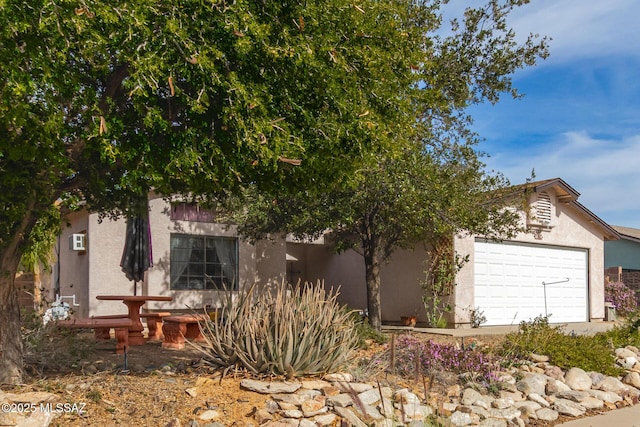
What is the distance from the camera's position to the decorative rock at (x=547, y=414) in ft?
29.3

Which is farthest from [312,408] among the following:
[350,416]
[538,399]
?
[538,399]

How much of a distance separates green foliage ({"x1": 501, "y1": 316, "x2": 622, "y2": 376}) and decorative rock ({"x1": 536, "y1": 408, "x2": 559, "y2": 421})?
69.1 inches

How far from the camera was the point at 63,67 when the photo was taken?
611cm

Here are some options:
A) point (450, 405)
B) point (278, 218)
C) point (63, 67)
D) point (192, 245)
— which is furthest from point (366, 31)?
point (192, 245)

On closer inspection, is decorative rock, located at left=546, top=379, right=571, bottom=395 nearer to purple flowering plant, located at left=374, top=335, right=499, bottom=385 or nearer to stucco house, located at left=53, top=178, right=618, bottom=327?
purple flowering plant, located at left=374, top=335, right=499, bottom=385

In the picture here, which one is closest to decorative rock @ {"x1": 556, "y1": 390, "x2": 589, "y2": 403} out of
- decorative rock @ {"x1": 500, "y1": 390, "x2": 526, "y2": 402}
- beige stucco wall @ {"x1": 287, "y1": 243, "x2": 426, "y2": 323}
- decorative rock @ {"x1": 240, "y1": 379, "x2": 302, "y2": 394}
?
decorative rock @ {"x1": 500, "y1": 390, "x2": 526, "y2": 402}

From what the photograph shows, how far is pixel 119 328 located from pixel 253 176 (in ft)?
13.6

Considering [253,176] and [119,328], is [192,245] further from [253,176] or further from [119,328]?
[253,176]

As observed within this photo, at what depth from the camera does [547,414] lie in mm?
9023

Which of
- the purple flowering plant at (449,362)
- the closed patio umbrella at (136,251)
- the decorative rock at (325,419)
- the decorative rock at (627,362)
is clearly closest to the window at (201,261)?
the closed patio umbrella at (136,251)

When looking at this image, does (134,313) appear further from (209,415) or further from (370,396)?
(370,396)

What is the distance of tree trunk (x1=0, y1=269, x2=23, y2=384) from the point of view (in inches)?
299

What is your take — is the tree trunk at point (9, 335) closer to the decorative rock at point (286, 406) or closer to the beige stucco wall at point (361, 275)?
the decorative rock at point (286, 406)

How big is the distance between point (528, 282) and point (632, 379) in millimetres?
8447
